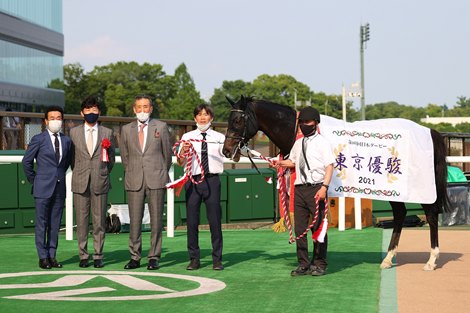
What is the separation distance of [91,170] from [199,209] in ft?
4.42

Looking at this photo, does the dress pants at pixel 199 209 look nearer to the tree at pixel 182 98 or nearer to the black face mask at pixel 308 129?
the black face mask at pixel 308 129

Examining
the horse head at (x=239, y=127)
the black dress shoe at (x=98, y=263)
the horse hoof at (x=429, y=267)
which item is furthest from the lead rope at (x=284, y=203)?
the black dress shoe at (x=98, y=263)

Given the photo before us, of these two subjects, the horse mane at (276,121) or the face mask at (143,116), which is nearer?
the horse mane at (276,121)

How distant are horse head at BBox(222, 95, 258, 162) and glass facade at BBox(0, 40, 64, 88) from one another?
6621 centimetres

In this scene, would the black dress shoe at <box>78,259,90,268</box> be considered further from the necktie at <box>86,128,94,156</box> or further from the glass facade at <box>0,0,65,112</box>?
the glass facade at <box>0,0,65,112</box>

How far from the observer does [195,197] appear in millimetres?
10641

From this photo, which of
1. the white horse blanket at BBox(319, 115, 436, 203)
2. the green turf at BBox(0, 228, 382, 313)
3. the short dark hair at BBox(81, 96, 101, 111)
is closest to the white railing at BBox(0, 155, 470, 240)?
the green turf at BBox(0, 228, 382, 313)

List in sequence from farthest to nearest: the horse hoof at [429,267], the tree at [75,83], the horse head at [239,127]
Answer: the tree at [75,83]
the horse hoof at [429,267]
the horse head at [239,127]

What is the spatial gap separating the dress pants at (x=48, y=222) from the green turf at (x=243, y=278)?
283 millimetres

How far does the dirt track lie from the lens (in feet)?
27.2

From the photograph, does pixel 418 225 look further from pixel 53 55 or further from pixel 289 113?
pixel 53 55

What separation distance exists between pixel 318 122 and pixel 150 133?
1953mm

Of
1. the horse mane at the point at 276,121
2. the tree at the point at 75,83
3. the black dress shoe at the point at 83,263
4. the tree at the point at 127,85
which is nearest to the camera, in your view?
the horse mane at the point at 276,121

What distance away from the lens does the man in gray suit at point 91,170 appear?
35.3ft
